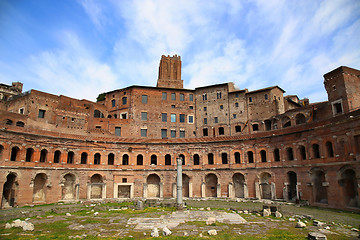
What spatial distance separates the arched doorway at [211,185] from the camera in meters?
38.4

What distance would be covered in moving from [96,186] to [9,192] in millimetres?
10633

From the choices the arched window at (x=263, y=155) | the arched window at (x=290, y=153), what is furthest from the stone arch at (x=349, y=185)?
the arched window at (x=263, y=155)

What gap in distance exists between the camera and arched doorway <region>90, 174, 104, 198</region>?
3691 cm

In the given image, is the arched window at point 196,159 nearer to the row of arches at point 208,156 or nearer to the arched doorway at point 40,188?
the row of arches at point 208,156

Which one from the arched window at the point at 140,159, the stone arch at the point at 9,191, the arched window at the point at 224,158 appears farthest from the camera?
the arched window at the point at 140,159

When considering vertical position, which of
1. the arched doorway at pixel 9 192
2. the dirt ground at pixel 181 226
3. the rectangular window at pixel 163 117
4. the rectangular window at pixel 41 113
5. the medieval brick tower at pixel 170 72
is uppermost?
the medieval brick tower at pixel 170 72

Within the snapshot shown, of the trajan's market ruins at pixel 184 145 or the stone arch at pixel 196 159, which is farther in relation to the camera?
the stone arch at pixel 196 159

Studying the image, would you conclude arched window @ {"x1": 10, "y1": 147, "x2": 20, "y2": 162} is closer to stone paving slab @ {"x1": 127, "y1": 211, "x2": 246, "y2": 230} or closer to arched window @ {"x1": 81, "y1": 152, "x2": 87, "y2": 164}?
arched window @ {"x1": 81, "y1": 152, "x2": 87, "y2": 164}

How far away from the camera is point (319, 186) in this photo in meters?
29.3

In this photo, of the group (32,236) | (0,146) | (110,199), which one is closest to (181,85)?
(110,199)

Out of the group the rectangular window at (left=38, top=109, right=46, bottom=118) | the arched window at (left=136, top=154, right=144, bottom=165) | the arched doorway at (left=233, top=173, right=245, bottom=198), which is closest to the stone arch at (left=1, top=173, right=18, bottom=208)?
the rectangular window at (left=38, top=109, right=46, bottom=118)

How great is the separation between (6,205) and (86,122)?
16.7 metres

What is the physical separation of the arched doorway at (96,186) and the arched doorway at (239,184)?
62.2 feet

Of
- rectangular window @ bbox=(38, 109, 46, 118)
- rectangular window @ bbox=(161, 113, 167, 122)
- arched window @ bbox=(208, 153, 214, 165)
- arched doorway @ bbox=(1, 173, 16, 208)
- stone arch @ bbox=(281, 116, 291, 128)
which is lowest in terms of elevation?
arched doorway @ bbox=(1, 173, 16, 208)
